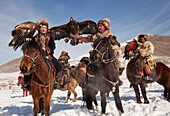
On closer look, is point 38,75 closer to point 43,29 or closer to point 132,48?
point 43,29

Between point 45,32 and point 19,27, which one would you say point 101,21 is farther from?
point 19,27

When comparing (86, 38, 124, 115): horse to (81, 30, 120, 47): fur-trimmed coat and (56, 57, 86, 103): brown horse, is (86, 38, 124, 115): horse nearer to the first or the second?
(81, 30, 120, 47): fur-trimmed coat

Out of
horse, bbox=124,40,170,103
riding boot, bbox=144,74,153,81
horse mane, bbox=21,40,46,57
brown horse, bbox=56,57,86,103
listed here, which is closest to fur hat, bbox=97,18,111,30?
horse mane, bbox=21,40,46,57

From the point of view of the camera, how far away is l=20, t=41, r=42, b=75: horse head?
3734 millimetres

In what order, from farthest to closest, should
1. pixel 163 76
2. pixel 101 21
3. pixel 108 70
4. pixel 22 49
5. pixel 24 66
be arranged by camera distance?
pixel 163 76
pixel 101 21
pixel 108 70
pixel 22 49
pixel 24 66

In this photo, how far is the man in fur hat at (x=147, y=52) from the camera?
630cm

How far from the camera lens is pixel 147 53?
248 inches

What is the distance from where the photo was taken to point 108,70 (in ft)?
14.3

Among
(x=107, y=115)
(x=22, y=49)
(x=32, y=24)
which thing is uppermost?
(x=32, y=24)

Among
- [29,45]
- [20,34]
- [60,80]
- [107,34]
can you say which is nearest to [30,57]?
[29,45]

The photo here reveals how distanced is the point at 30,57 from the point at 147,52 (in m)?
5.17

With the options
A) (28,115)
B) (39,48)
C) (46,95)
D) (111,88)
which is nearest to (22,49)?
(39,48)

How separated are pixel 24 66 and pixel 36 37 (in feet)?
3.76

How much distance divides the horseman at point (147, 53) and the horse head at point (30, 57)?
4742mm
